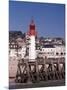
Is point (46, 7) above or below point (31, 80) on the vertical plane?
above

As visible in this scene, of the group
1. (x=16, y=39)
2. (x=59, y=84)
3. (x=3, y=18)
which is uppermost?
(x=3, y=18)

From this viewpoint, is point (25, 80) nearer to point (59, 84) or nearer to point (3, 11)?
point (59, 84)

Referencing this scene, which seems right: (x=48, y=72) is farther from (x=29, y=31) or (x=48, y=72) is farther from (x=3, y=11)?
(x=3, y=11)

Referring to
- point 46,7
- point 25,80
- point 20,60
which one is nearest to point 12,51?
point 20,60

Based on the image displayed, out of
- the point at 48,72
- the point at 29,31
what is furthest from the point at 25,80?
the point at 29,31

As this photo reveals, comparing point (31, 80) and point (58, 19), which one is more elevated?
point (58, 19)

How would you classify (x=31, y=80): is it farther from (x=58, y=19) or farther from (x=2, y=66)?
(x=58, y=19)

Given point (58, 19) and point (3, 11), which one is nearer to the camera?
point (3, 11)

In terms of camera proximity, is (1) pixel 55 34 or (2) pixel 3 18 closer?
(2) pixel 3 18

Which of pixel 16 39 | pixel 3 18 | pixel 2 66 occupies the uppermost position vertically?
pixel 3 18
